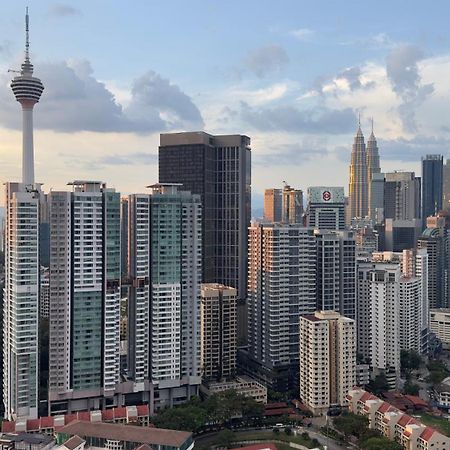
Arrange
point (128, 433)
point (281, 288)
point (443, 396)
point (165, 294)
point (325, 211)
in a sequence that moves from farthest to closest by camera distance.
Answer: point (325, 211), point (281, 288), point (443, 396), point (165, 294), point (128, 433)

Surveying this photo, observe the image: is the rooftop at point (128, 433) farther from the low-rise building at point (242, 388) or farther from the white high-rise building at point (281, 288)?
the white high-rise building at point (281, 288)

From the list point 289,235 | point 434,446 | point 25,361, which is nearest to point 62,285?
point 25,361

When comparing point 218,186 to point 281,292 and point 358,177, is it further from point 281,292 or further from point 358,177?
point 358,177

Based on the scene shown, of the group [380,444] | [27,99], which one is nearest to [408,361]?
[380,444]

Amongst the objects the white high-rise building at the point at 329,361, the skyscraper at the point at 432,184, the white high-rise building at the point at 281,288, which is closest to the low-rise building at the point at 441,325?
the white high-rise building at the point at 281,288

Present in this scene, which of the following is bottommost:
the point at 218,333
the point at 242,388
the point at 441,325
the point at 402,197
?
the point at 242,388

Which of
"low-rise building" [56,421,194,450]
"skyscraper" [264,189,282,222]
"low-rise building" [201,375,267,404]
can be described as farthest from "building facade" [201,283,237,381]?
"skyscraper" [264,189,282,222]
